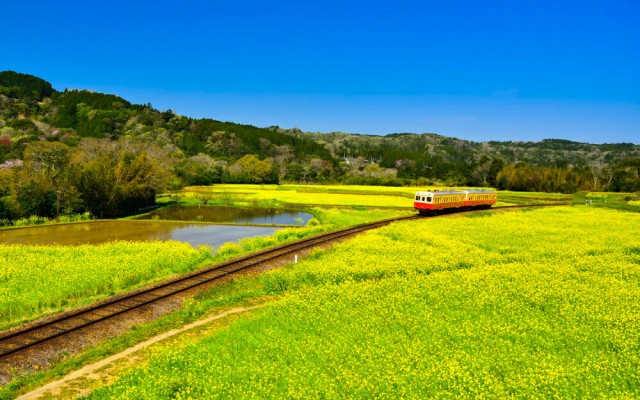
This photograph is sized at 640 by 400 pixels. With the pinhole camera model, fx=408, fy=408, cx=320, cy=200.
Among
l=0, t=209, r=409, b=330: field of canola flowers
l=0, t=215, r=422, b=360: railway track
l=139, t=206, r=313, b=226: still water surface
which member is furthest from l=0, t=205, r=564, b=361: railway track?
l=139, t=206, r=313, b=226: still water surface

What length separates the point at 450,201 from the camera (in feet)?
158

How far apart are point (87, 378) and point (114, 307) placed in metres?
5.80

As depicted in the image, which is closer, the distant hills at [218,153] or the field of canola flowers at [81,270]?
the field of canola flowers at [81,270]

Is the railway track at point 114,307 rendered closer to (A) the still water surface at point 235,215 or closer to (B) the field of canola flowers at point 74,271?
(B) the field of canola flowers at point 74,271

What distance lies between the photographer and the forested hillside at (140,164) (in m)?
47.1

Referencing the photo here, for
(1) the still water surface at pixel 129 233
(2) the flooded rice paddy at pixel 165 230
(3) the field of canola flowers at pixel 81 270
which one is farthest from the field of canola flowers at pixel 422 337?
(2) the flooded rice paddy at pixel 165 230

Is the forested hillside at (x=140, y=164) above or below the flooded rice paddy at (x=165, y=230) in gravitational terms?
above

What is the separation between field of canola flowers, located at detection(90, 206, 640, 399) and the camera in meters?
10.0

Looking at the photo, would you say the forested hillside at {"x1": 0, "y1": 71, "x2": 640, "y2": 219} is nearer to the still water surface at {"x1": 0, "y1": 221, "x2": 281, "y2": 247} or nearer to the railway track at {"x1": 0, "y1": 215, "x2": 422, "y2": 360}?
the still water surface at {"x1": 0, "y1": 221, "x2": 281, "y2": 247}

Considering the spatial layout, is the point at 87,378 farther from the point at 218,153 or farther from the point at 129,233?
the point at 218,153

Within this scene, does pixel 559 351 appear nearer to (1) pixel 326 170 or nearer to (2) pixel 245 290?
(2) pixel 245 290

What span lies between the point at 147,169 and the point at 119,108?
14713cm

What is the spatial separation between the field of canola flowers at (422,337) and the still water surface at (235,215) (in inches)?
1112

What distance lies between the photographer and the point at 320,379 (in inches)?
403
